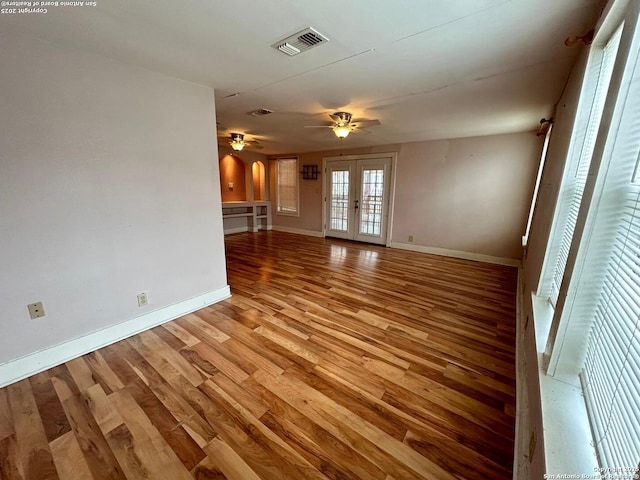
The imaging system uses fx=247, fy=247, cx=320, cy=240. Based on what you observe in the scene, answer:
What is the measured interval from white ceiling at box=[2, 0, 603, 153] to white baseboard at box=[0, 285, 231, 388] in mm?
2214

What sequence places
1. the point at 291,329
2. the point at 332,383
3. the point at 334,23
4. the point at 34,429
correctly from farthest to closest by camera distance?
1. the point at 291,329
2. the point at 332,383
3. the point at 334,23
4. the point at 34,429

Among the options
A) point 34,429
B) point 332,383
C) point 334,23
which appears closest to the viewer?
point 34,429

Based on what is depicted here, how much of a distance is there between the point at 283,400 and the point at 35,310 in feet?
6.39

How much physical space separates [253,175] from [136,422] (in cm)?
706

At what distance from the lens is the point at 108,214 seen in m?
2.08

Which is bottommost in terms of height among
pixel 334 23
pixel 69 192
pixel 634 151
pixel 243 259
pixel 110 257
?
pixel 243 259

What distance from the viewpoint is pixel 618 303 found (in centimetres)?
81

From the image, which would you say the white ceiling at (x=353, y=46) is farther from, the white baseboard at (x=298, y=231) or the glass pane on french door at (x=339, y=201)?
the white baseboard at (x=298, y=231)

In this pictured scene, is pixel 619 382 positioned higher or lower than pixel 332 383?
higher

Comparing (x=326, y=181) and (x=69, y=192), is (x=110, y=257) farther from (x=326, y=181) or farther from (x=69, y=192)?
(x=326, y=181)

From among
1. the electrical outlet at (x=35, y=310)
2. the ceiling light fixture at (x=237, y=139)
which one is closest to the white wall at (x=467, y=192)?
the ceiling light fixture at (x=237, y=139)

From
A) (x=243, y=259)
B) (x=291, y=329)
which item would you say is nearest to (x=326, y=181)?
(x=243, y=259)

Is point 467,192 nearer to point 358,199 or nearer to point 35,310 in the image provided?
point 358,199

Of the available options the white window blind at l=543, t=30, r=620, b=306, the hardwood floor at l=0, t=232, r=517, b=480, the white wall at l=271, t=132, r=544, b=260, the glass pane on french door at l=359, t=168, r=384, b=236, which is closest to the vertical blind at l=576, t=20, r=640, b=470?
the white window blind at l=543, t=30, r=620, b=306
